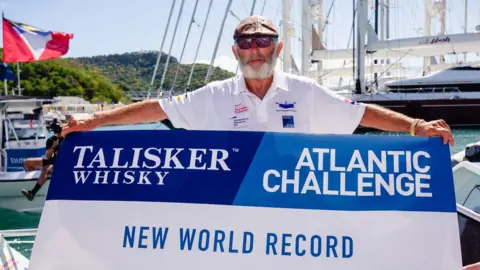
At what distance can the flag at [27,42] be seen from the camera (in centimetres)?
1312

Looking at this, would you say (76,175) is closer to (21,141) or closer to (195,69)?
(21,141)

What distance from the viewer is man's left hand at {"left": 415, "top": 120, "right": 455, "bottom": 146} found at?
8.23 feet

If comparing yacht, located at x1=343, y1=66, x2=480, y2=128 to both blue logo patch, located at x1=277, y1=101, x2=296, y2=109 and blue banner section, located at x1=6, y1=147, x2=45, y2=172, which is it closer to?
blue banner section, located at x1=6, y1=147, x2=45, y2=172

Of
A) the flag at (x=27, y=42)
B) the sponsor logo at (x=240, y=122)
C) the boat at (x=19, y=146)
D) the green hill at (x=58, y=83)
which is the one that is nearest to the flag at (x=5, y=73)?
the flag at (x=27, y=42)

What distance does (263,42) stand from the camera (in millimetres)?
2820

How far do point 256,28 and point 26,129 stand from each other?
39.7 feet

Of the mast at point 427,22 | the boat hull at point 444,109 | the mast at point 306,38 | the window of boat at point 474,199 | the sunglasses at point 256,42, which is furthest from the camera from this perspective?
the mast at point 427,22

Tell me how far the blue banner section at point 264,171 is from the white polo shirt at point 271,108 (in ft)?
0.97

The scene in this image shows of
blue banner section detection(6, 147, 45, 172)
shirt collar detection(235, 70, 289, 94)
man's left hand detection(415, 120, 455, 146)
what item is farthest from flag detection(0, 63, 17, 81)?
man's left hand detection(415, 120, 455, 146)

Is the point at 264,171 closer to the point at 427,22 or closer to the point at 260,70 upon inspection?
the point at 260,70

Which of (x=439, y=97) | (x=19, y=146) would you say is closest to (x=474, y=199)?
(x=19, y=146)

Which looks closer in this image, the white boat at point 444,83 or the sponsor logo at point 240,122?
the sponsor logo at point 240,122

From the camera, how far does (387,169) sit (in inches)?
96.0

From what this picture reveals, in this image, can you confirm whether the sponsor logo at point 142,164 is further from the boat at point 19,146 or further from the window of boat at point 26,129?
the window of boat at point 26,129
